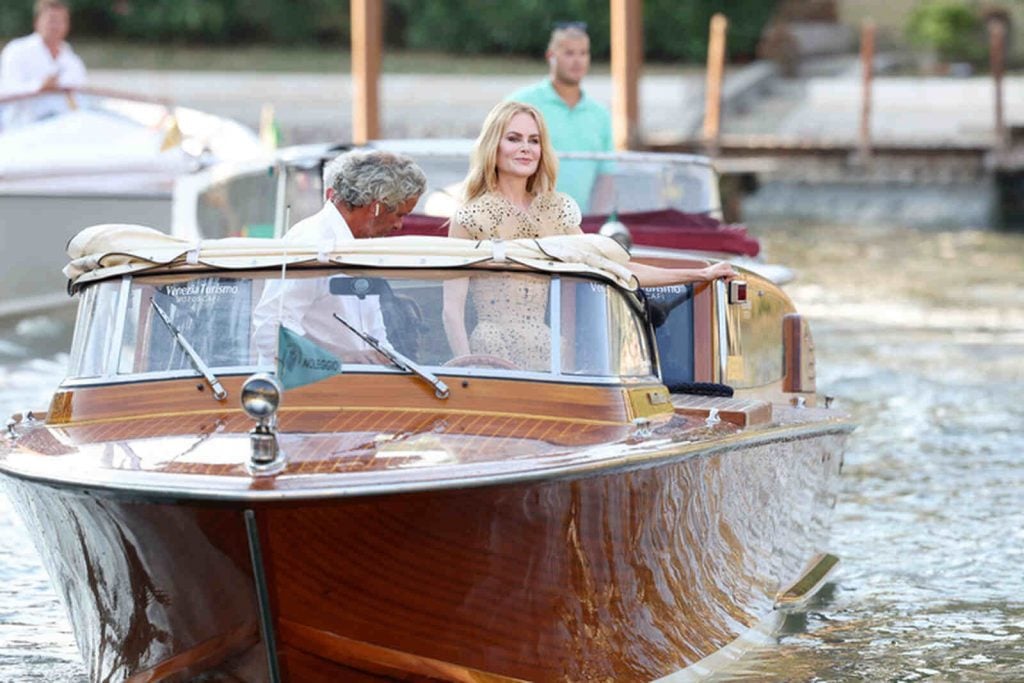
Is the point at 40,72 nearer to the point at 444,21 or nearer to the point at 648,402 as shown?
the point at 648,402

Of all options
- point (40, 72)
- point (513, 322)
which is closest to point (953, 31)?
point (40, 72)

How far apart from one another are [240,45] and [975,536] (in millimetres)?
30100

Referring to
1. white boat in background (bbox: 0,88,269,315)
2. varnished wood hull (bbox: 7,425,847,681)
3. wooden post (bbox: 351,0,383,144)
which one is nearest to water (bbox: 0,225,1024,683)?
white boat in background (bbox: 0,88,269,315)

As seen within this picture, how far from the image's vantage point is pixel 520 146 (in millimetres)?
6883

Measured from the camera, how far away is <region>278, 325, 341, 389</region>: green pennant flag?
5.37m

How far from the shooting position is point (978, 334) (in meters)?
15.6

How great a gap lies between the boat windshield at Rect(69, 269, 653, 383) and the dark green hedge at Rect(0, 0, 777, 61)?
30.1 m

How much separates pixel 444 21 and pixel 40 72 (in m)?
21.1

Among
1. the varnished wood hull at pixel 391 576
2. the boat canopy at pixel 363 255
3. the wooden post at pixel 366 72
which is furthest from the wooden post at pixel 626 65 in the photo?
the varnished wood hull at pixel 391 576

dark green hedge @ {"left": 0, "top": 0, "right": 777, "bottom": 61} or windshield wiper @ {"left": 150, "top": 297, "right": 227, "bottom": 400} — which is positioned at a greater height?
dark green hedge @ {"left": 0, "top": 0, "right": 777, "bottom": 61}

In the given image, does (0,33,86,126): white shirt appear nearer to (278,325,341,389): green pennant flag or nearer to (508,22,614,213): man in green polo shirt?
(508,22,614,213): man in green polo shirt

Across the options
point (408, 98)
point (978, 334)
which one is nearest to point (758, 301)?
point (978, 334)

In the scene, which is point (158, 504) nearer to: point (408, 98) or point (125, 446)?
point (125, 446)

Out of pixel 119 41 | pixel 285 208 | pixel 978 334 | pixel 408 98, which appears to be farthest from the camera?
pixel 119 41
